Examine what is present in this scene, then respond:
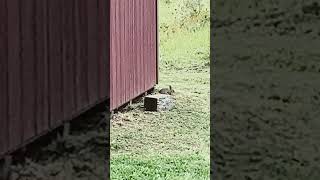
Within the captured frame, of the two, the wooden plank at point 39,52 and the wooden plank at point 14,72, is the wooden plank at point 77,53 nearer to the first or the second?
the wooden plank at point 39,52

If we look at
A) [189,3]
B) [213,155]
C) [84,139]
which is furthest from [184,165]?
[189,3]

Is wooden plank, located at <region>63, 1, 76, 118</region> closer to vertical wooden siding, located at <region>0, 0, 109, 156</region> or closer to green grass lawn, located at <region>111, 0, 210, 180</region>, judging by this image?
vertical wooden siding, located at <region>0, 0, 109, 156</region>

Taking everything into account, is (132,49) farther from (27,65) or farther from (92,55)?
(27,65)

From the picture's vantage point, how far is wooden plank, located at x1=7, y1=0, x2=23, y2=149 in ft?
12.7

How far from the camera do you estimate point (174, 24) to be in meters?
16.1

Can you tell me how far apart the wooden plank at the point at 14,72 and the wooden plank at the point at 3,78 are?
29 mm

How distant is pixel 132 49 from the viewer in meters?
8.68

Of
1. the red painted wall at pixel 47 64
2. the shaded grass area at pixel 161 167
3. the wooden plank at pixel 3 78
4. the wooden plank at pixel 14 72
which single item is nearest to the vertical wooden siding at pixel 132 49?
the shaded grass area at pixel 161 167

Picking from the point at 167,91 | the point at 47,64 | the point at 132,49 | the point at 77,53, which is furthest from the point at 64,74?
the point at 167,91

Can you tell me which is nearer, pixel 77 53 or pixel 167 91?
pixel 77 53

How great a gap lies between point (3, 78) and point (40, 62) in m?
0.33

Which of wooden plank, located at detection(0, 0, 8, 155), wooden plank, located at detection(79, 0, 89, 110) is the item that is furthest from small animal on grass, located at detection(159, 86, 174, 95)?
wooden plank, located at detection(0, 0, 8, 155)

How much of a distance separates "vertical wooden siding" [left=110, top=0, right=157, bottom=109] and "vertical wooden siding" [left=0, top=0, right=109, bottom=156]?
10.1 feet

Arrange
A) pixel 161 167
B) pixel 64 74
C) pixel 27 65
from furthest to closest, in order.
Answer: pixel 161 167 < pixel 64 74 < pixel 27 65
